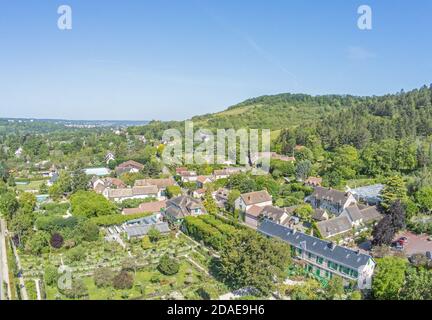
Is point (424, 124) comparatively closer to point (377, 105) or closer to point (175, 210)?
point (377, 105)

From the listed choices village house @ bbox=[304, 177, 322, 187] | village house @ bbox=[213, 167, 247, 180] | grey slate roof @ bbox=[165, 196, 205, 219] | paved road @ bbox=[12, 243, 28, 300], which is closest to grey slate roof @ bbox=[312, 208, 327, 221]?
grey slate roof @ bbox=[165, 196, 205, 219]

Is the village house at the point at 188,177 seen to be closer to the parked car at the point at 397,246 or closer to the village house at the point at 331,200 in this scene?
the village house at the point at 331,200

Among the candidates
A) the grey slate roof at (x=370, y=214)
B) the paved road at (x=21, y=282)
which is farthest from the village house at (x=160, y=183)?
the grey slate roof at (x=370, y=214)

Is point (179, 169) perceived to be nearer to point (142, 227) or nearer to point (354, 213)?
point (142, 227)

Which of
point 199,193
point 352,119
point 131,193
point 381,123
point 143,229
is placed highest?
point 352,119

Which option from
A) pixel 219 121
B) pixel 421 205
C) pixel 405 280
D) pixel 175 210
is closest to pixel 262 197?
pixel 175 210

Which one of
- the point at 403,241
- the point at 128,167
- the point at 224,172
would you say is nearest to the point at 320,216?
the point at 403,241

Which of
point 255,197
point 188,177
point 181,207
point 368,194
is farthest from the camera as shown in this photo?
point 188,177
